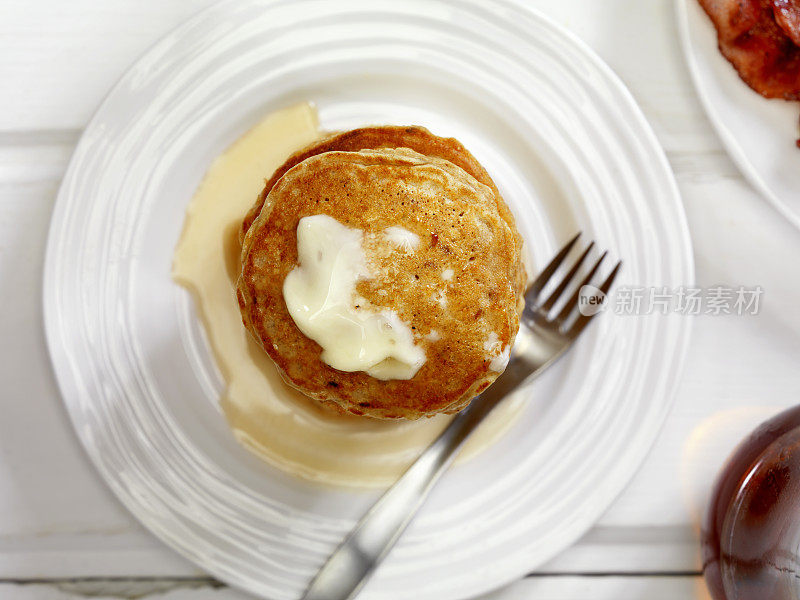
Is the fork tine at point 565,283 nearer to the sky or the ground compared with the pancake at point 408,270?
nearer to the ground

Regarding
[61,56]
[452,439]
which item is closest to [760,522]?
[452,439]

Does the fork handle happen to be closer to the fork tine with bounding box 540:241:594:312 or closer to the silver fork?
the silver fork

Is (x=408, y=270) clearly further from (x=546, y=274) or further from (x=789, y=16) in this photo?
(x=789, y=16)

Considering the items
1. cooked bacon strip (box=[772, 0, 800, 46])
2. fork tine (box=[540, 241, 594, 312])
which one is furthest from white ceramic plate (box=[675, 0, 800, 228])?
fork tine (box=[540, 241, 594, 312])

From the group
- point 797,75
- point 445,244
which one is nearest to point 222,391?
point 445,244

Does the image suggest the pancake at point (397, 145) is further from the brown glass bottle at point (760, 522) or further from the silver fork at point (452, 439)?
the brown glass bottle at point (760, 522)

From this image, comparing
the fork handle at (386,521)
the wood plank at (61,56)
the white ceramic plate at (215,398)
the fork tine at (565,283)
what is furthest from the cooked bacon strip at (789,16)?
the wood plank at (61,56)

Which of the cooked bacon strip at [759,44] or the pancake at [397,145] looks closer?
the pancake at [397,145]

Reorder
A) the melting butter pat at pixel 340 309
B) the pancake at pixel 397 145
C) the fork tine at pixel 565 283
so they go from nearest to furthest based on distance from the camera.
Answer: the melting butter pat at pixel 340 309 → the pancake at pixel 397 145 → the fork tine at pixel 565 283
